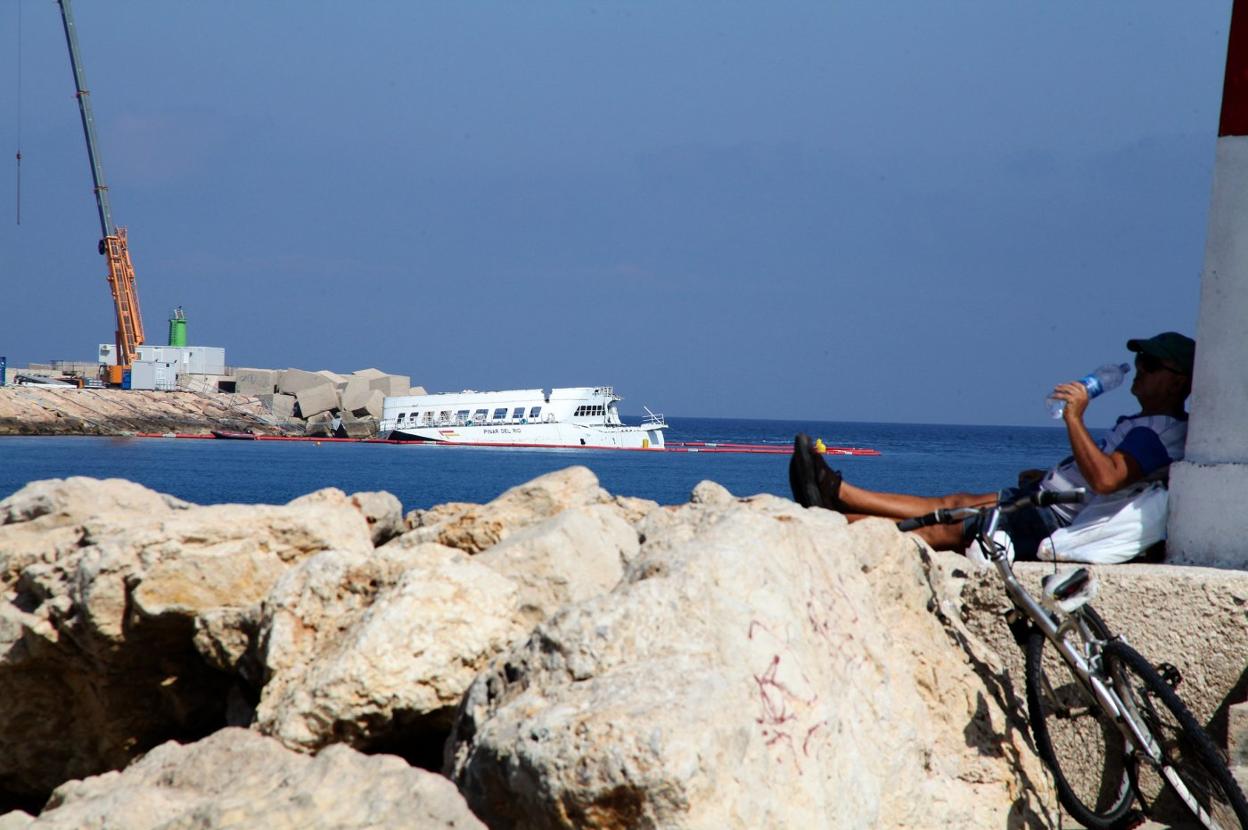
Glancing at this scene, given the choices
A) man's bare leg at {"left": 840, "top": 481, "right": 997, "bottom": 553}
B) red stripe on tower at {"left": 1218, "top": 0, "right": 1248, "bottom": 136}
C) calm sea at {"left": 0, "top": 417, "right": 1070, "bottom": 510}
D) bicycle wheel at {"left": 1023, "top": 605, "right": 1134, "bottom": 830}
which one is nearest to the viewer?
bicycle wheel at {"left": 1023, "top": 605, "right": 1134, "bottom": 830}

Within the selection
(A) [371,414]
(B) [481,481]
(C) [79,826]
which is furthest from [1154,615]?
(A) [371,414]

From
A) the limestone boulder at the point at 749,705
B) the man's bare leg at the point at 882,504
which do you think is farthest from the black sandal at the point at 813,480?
the limestone boulder at the point at 749,705

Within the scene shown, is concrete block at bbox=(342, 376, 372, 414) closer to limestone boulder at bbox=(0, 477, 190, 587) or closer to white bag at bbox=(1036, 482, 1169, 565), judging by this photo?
limestone boulder at bbox=(0, 477, 190, 587)

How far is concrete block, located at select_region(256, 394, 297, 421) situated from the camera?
2832 inches

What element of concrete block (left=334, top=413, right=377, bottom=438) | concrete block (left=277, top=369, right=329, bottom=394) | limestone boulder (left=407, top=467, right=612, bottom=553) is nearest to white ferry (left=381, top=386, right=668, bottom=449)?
concrete block (left=334, top=413, right=377, bottom=438)

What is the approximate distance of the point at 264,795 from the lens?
2.62 meters

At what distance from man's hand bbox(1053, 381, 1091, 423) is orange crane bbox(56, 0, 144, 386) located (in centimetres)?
7282

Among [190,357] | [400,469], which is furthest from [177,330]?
[400,469]

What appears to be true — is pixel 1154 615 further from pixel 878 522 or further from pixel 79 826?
pixel 79 826

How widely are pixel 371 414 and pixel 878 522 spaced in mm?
68593

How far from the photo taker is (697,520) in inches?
153

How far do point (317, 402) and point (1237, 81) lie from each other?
230ft

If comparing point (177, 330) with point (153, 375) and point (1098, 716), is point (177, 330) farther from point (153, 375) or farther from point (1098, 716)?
point (1098, 716)

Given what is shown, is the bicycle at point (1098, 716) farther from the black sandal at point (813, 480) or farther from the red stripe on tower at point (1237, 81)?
the red stripe on tower at point (1237, 81)
